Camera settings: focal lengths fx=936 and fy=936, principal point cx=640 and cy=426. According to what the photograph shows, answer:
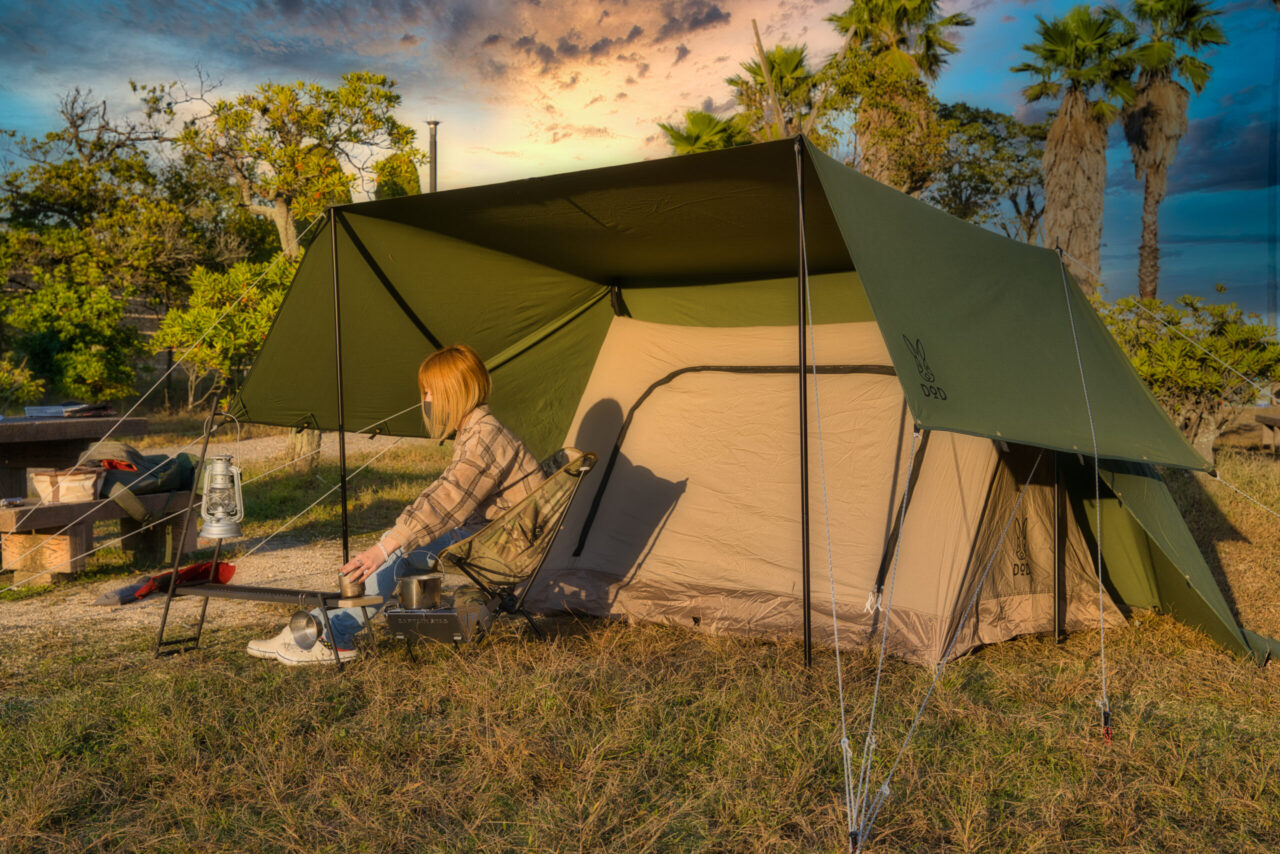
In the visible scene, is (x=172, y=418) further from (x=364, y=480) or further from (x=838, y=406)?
(x=838, y=406)

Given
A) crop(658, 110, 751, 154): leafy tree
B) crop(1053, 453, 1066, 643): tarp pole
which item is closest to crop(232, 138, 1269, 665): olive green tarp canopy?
crop(1053, 453, 1066, 643): tarp pole

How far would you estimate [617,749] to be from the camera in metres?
2.73

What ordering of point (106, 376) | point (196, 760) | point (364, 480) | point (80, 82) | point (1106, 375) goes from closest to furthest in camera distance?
point (196, 760) → point (1106, 375) → point (364, 480) → point (106, 376) → point (80, 82)

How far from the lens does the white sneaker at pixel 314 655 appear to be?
347 centimetres

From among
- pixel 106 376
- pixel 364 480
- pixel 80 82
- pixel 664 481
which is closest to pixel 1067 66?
pixel 364 480

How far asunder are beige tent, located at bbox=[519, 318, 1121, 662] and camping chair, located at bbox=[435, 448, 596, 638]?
98cm

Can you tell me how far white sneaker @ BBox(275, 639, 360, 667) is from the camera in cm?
347

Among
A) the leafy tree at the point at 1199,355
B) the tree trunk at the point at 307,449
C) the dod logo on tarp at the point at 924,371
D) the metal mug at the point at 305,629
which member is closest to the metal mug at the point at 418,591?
the metal mug at the point at 305,629

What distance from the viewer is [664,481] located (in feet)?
15.3

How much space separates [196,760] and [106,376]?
1316 centimetres

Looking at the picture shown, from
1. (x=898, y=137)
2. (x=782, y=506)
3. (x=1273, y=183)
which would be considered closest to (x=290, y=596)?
(x=782, y=506)

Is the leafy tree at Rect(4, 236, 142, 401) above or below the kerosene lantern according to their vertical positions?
above

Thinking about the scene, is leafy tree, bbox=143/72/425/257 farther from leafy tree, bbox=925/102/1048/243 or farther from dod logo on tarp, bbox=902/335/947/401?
leafy tree, bbox=925/102/1048/243

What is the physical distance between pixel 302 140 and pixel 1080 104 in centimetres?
1331
